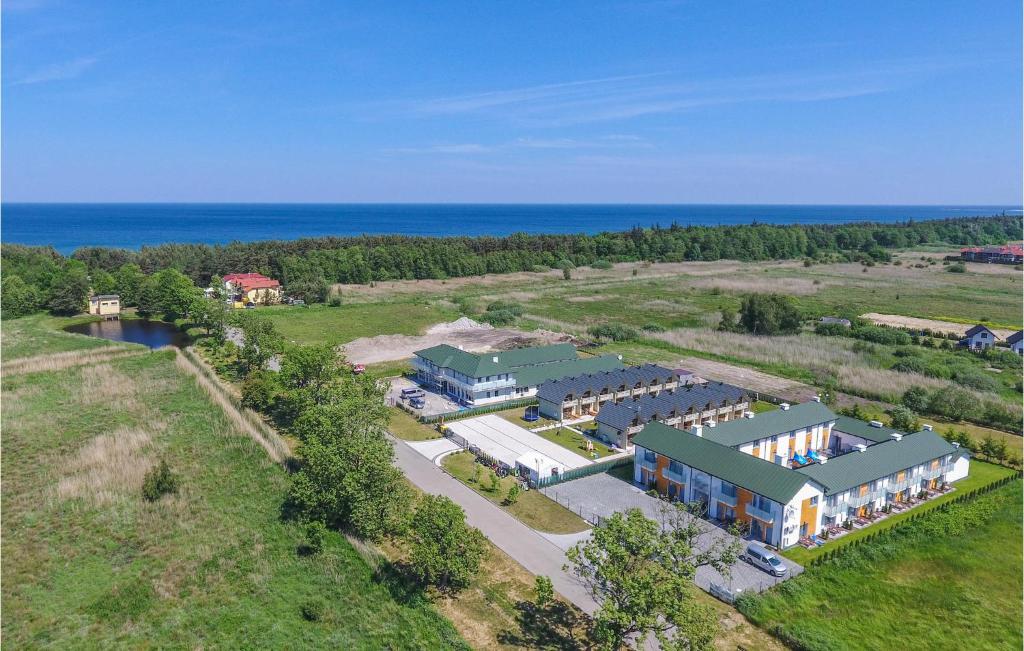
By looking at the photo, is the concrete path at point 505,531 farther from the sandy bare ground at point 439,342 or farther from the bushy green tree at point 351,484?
the sandy bare ground at point 439,342

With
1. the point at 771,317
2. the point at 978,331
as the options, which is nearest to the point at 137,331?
the point at 771,317

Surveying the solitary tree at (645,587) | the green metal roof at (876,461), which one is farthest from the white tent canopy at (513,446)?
the solitary tree at (645,587)

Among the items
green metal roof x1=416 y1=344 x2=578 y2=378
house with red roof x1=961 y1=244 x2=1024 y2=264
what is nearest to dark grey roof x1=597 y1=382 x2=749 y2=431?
green metal roof x1=416 y1=344 x2=578 y2=378

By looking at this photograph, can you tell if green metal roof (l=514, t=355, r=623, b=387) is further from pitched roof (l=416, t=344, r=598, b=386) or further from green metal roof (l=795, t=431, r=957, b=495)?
green metal roof (l=795, t=431, r=957, b=495)

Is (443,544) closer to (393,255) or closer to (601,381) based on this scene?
(601,381)

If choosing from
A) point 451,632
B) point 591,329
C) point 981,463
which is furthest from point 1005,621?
point 591,329
